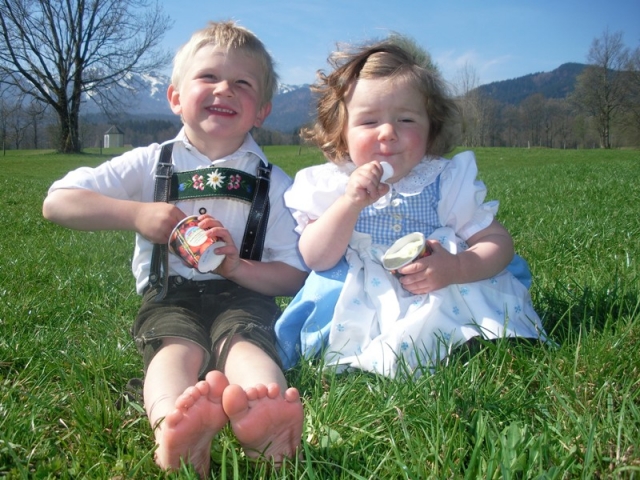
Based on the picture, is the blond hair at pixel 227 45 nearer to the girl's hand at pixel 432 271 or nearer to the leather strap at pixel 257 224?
the leather strap at pixel 257 224

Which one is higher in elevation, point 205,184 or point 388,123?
point 388,123

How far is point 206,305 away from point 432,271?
3.25 feet

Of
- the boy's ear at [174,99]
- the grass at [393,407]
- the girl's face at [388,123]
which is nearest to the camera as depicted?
the grass at [393,407]

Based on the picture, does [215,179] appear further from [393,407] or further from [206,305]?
[393,407]

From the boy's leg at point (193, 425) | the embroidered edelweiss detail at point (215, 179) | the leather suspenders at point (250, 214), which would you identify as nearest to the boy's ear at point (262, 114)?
the leather suspenders at point (250, 214)

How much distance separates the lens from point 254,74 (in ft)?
8.80

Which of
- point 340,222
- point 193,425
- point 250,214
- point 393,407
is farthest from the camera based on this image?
point 250,214

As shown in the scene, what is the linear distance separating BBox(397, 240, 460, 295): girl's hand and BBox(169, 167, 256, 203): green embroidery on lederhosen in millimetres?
890

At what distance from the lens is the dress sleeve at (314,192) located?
8.35 feet

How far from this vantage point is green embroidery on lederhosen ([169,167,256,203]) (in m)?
2.61

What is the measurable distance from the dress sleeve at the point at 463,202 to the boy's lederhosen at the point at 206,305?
83 cm

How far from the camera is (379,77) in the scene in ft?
8.18

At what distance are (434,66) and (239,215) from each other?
116cm

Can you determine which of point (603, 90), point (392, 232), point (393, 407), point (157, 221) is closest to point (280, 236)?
point (392, 232)
